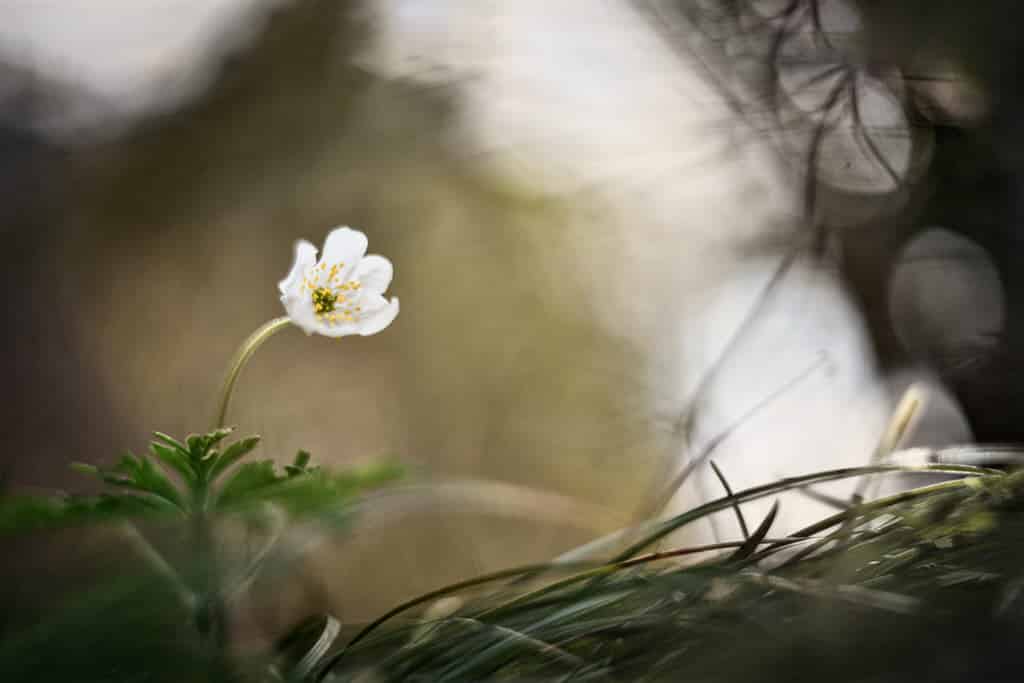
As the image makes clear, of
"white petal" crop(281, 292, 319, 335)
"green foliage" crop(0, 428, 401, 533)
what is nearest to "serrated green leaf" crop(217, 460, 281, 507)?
"green foliage" crop(0, 428, 401, 533)

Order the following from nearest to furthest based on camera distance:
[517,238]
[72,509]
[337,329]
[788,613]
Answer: [788,613] → [72,509] → [337,329] → [517,238]

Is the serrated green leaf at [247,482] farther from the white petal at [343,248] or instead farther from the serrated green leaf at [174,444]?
the white petal at [343,248]

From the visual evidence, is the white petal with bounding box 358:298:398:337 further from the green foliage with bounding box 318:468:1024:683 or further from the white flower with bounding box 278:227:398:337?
the green foliage with bounding box 318:468:1024:683

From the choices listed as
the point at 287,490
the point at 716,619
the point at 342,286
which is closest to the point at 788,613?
the point at 716,619

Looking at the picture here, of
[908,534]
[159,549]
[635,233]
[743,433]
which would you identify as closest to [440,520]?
[635,233]

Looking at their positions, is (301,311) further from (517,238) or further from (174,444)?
(517,238)
